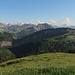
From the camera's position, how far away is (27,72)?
73.5 feet

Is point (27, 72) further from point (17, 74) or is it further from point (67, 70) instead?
point (67, 70)

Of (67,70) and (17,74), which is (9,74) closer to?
(17,74)

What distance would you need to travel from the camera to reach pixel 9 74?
22.1 m

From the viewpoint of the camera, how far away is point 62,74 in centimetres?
2128

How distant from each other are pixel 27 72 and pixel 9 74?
1894 mm

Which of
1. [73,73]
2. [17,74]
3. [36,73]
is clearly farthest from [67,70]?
[17,74]

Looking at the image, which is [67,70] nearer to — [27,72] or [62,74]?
[62,74]

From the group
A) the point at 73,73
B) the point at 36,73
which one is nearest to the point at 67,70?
the point at 73,73

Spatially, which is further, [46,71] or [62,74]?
[46,71]

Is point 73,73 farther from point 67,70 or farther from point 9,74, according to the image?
point 9,74

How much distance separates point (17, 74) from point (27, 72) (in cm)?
123

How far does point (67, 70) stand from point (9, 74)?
20.0ft

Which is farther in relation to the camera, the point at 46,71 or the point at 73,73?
the point at 46,71

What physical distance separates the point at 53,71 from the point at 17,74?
12.4 feet
